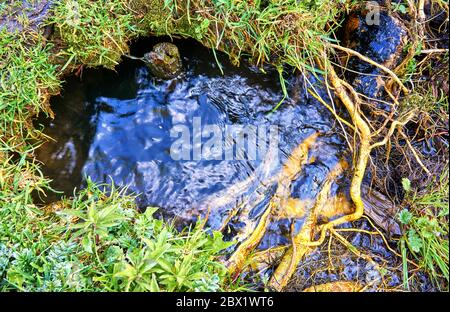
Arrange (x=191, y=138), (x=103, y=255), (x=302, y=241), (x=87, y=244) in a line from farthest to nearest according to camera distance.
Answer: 1. (x=191, y=138)
2. (x=302, y=241)
3. (x=103, y=255)
4. (x=87, y=244)

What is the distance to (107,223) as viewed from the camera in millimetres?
2084

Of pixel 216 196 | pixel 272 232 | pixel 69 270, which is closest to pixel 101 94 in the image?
pixel 216 196

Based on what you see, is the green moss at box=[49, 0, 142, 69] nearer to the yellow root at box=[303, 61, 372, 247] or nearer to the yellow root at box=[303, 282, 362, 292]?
the yellow root at box=[303, 61, 372, 247]

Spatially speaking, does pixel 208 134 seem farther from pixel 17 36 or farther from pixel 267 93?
pixel 17 36

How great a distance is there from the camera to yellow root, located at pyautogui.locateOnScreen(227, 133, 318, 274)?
2.54 meters

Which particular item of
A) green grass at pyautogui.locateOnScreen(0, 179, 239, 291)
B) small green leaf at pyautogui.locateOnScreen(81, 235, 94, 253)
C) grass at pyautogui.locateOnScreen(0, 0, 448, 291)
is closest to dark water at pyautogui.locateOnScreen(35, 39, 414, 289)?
grass at pyautogui.locateOnScreen(0, 0, 448, 291)

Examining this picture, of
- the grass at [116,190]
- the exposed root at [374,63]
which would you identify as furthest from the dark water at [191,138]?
the exposed root at [374,63]

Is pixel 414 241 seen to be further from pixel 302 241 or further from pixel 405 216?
pixel 302 241

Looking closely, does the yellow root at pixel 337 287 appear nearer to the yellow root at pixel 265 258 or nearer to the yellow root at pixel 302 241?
the yellow root at pixel 302 241

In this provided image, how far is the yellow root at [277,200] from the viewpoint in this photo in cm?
254

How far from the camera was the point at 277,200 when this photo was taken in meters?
2.83

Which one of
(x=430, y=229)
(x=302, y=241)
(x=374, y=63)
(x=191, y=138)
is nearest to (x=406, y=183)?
(x=430, y=229)

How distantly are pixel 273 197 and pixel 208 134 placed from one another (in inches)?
28.6

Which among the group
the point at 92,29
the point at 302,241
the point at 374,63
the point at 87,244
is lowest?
the point at 302,241
